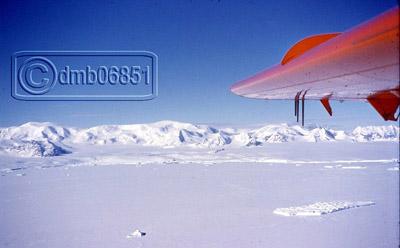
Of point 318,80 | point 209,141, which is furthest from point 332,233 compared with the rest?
point 209,141

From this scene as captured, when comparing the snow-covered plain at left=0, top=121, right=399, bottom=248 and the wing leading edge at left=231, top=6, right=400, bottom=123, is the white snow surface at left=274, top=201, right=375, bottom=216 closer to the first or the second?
the snow-covered plain at left=0, top=121, right=399, bottom=248

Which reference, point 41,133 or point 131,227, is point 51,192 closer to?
point 131,227

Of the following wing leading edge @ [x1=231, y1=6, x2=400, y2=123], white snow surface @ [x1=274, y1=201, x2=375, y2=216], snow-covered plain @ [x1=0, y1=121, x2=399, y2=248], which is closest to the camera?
wing leading edge @ [x1=231, y1=6, x2=400, y2=123]

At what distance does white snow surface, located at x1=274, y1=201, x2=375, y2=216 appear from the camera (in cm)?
2584

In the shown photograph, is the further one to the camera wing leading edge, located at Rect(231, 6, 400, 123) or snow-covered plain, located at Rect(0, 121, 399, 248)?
snow-covered plain, located at Rect(0, 121, 399, 248)

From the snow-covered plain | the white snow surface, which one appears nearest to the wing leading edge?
the snow-covered plain

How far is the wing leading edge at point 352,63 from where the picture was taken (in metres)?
1.42

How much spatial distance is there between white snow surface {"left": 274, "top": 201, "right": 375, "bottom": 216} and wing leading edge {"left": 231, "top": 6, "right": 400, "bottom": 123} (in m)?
25.0

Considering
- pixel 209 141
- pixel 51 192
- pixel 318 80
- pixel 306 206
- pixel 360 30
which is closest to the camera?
pixel 360 30

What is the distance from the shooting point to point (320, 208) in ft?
90.3

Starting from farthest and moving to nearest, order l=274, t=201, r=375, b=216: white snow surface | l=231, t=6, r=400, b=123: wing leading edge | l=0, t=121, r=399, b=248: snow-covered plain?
l=274, t=201, r=375, b=216: white snow surface < l=0, t=121, r=399, b=248: snow-covered plain < l=231, t=6, r=400, b=123: wing leading edge

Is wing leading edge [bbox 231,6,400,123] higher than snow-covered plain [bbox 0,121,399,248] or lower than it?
higher

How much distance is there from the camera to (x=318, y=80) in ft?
8.09

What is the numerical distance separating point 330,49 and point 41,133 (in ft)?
461
